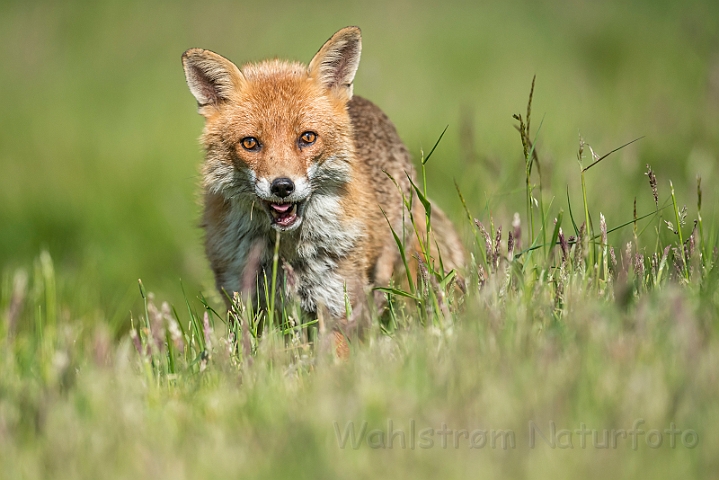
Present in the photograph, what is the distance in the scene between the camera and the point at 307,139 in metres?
4.68

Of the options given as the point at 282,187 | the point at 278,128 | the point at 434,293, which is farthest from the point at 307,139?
the point at 434,293

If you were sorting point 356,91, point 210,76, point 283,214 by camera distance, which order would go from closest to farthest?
point 283,214
point 210,76
point 356,91

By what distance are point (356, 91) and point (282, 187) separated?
24.6 feet

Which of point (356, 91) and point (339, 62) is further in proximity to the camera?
point (356, 91)

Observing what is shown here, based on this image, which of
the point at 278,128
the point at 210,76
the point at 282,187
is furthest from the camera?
the point at 210,76

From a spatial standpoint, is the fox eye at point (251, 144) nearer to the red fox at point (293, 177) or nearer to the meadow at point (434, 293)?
the red fox at point (293, 177)

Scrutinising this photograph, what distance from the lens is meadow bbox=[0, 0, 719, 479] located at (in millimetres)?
2443

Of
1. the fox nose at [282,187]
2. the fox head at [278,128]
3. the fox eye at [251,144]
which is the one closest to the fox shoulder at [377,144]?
the fox head at [278,128]

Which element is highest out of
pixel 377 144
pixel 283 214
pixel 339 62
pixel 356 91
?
pixel 356 91

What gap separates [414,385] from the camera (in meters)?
2.74

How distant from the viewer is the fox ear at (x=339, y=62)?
493 cm

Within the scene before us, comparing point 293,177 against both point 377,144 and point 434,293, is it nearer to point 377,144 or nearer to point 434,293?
point 434,293

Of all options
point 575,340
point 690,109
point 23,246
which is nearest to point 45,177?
point 23,246

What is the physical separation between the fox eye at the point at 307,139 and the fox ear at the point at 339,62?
1.73ft
